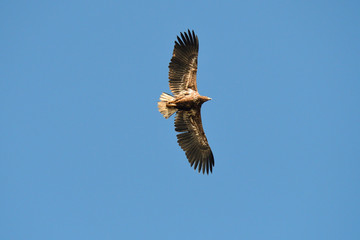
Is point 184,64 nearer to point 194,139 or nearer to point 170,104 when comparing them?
point 170,104

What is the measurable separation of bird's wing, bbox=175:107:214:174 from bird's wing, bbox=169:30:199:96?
1.01 meters

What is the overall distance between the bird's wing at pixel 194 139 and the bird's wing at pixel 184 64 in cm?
101

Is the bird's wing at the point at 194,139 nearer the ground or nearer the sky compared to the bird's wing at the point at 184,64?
nearer the ground

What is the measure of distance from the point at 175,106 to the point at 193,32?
267 cm

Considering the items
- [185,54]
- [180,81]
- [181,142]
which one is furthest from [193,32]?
[181,142]

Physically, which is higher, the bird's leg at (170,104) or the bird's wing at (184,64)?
the bird's wing at (184,64)

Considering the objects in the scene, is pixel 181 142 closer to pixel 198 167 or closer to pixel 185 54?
pixel 198 167

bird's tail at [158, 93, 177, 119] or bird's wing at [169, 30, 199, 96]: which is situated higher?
bird's wing at [169, 30, 199, 96]

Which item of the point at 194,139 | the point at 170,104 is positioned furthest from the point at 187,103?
the point at 194,139

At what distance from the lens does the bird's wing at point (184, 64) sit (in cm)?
1533

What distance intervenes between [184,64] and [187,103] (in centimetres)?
139

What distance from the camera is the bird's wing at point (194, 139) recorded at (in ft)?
53.2

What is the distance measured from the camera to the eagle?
50.4 ft

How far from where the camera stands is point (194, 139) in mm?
16500
